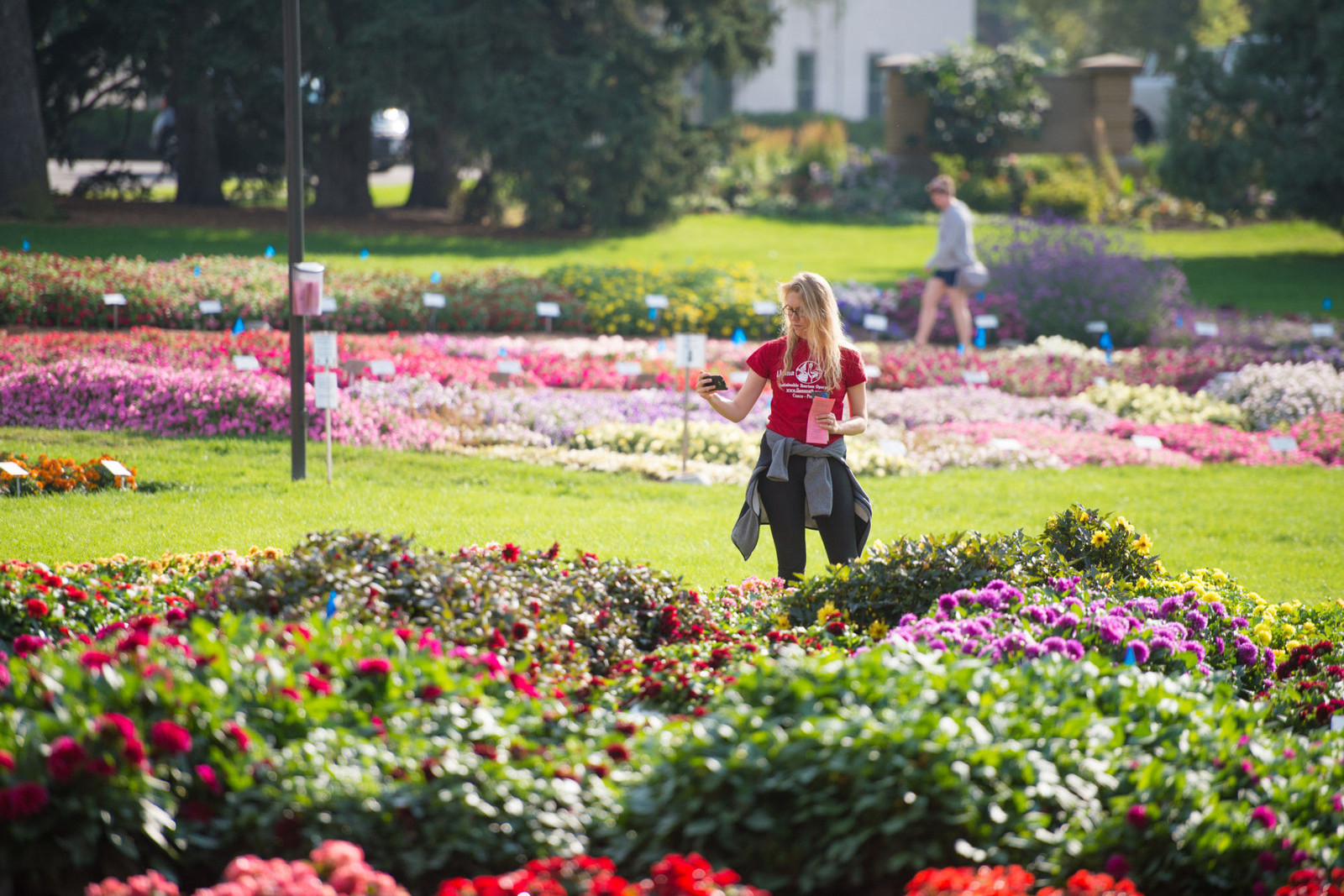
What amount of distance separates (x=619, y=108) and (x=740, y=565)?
1513cm

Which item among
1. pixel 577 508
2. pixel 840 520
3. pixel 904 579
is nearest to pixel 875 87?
pixel 577 508

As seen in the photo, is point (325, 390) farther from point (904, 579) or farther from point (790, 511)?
point (904, 579)

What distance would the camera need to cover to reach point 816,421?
534 centimetres

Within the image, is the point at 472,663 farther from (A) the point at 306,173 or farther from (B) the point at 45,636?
(A) the point at 306,173

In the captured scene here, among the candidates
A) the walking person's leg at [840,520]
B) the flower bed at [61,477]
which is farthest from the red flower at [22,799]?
the flower bed at [61,477]

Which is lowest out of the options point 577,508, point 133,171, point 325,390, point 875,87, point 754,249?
point 577,508

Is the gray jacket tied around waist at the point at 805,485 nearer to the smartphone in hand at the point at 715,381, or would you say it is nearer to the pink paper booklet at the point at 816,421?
the pink paper booklet at the point at 816,421

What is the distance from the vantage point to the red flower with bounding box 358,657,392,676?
305 centimetres

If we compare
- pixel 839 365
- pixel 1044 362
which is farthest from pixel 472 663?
pixel 1044 362

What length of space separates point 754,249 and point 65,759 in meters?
19.2

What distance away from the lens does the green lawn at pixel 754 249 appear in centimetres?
1709

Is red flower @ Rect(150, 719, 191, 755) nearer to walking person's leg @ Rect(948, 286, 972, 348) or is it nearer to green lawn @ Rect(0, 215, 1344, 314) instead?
walking person's leg @ Rect(948, 286, 972, 348)

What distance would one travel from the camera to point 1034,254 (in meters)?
15.3

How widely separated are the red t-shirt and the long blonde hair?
32mm
